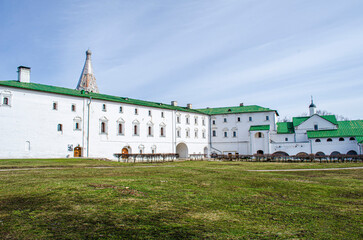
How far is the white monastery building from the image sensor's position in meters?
31.9

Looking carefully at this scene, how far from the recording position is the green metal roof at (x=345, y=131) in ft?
149

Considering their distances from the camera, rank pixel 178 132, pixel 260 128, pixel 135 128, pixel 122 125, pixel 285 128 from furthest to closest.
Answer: pixel 285 128
pixel 260 128
pixel 178 132
pixel 135 128
pixel 122 125

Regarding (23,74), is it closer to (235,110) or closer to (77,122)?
(77,122)

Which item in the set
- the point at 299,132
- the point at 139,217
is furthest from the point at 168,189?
the point at 299,132

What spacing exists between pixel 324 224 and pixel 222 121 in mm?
50596

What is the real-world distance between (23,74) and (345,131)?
50304 mm

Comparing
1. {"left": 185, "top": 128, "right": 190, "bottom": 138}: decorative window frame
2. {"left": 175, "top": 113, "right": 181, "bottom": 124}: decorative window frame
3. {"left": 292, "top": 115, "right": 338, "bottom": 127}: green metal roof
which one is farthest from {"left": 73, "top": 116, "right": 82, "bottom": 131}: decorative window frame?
{"left": 292, "top": 115, "right": 338, "bottom": 127}: green metal roof

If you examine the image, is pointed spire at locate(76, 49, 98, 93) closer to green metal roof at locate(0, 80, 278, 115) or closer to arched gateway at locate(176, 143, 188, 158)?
green metal roof at locate(0, 80, 278, 115)

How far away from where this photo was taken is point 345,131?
46.5 m

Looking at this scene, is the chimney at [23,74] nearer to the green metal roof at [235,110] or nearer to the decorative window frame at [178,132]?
the decorative window frame at [178,132]

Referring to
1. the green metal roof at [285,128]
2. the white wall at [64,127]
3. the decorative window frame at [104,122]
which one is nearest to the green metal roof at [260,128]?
the green metal roof at [285,128]

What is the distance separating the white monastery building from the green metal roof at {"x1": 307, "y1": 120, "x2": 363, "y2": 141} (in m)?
0.14

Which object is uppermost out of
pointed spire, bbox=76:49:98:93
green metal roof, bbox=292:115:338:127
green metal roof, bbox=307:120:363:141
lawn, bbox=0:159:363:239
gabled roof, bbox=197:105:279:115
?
pointed spire, bbox=76:49:98:93

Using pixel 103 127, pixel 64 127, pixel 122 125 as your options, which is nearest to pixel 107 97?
pixel 122 125
